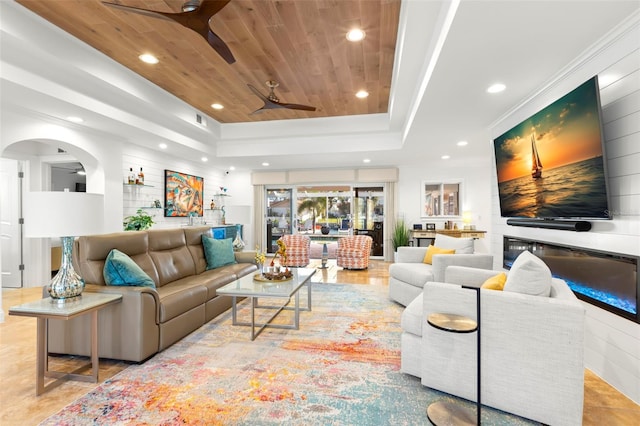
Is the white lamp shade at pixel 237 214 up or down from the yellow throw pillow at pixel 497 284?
up

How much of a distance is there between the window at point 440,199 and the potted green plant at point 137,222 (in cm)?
598

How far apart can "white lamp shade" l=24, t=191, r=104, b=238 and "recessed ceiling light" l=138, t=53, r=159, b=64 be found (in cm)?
195

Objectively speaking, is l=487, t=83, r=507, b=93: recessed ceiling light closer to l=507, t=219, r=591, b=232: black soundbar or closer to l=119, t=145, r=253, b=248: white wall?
l=507, t=219, r=591, b=232: black soundbar

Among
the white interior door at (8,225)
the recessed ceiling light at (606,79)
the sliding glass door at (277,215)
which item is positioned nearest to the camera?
the recessed ceiling light at (606,79)

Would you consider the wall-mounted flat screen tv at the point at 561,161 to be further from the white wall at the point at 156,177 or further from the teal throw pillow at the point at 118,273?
the white wall at the point at 156,177

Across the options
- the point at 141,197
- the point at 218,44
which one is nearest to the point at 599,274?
the point at 218,44

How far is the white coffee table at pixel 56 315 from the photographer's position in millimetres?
2078

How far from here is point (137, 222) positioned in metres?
5.16

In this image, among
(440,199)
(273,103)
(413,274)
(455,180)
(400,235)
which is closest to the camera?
(413,274)

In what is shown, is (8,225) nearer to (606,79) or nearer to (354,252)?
(354,252)

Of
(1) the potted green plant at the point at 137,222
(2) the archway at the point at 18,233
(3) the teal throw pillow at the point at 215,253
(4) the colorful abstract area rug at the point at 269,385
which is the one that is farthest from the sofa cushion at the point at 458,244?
(2) the archway at the point at 18,233

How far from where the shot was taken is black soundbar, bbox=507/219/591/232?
2.44 metres

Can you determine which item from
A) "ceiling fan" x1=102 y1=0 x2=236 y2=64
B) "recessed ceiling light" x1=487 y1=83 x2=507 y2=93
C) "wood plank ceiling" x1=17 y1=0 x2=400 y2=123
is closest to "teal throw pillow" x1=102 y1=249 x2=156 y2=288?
"ceiling fan" x1=102 y1=0 x2=236 y2=64

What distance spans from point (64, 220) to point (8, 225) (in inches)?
178
